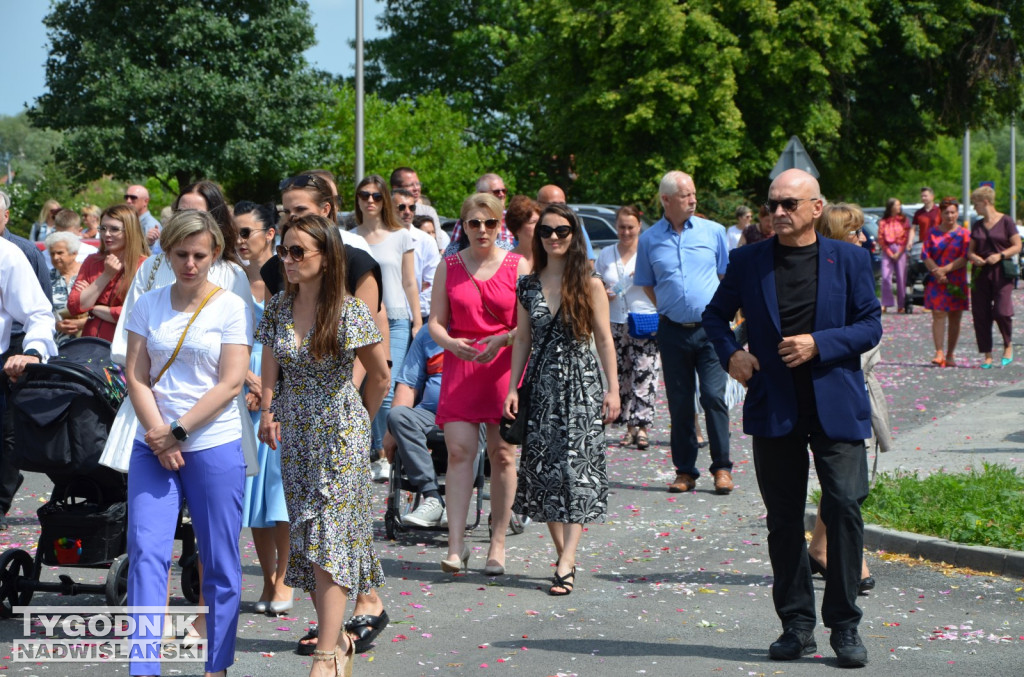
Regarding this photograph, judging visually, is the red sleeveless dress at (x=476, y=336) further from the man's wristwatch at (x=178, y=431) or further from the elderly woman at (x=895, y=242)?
the elderly woman at (x=895, y=242)

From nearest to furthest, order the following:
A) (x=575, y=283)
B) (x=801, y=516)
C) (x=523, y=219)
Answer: (x=801, y=516)
(x=575, y=283)
(x=523, y=219)

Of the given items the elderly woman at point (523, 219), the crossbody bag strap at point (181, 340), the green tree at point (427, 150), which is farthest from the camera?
the green tree at point (427, 150)

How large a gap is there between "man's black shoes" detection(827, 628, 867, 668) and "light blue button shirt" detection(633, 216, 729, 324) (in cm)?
438

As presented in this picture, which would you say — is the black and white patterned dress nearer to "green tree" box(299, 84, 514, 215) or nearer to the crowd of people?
the crowd of people

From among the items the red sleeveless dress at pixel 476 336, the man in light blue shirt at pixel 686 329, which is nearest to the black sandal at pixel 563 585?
the red sleeveless dress at pixel 476 336

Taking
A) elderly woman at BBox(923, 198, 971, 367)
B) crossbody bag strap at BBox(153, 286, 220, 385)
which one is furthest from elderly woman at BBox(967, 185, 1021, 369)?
crossbody bag strap at BBox(153, 286, 220, 385)

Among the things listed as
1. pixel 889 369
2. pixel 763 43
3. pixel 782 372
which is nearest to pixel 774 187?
pixel 782 372

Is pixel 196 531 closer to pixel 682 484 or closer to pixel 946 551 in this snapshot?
→ pixel 946 551

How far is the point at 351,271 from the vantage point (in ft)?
20.5

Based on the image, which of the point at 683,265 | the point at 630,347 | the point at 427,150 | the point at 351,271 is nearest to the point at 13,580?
the point at 351,271

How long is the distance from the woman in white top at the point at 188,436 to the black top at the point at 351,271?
740 mm

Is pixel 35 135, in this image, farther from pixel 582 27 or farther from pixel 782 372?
pixel 782 372

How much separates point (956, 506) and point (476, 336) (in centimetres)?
319

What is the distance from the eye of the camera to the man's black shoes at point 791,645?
5855mm
